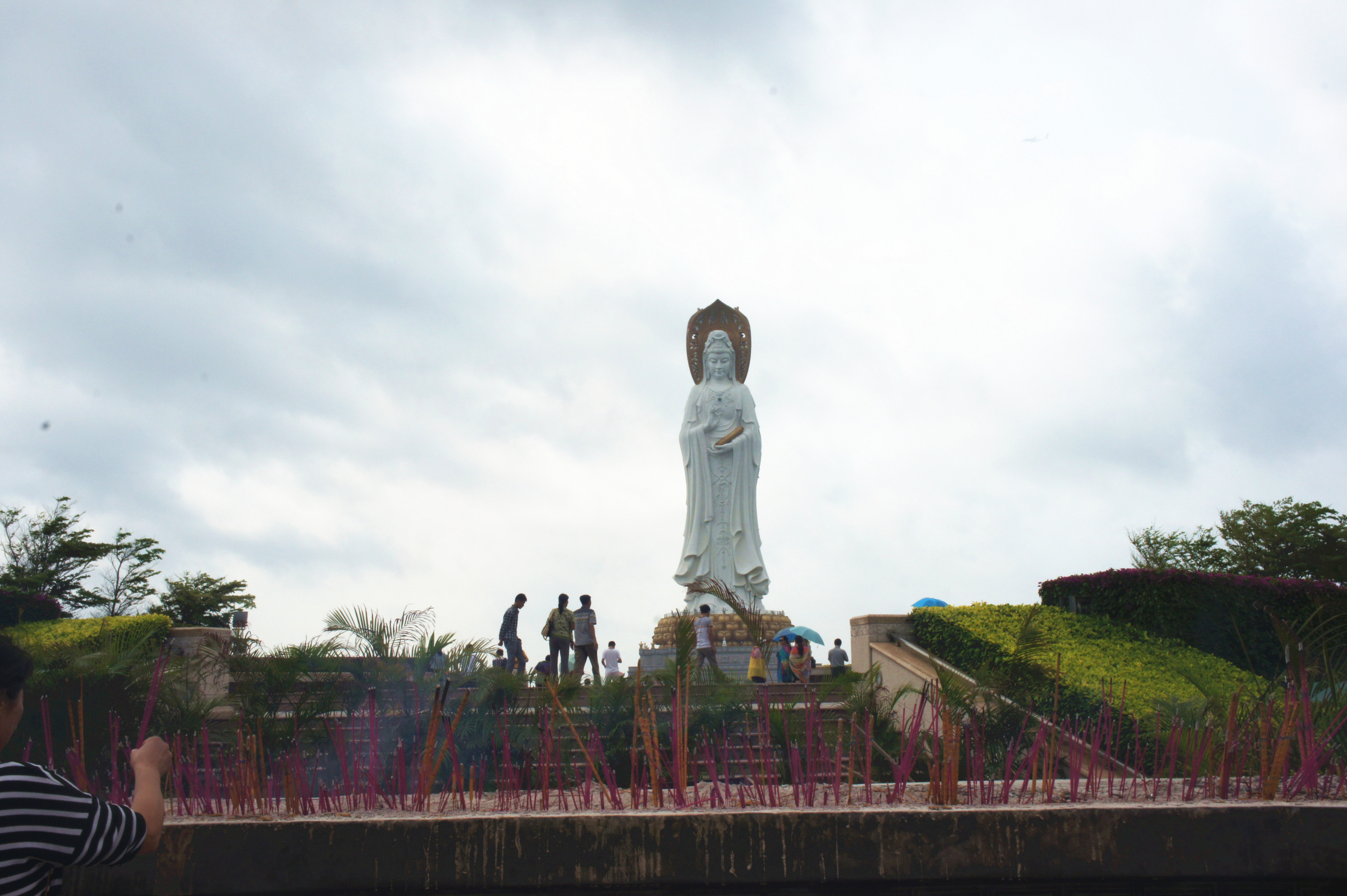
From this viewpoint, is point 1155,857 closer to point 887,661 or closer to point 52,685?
point 52,685

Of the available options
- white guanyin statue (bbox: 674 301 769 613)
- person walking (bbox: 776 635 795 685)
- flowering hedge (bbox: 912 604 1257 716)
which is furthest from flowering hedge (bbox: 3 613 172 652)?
white guanyin statue (bbox: 674 301 769 613)

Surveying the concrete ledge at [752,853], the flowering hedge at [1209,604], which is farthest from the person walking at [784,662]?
the concrete ledge at [752,853]

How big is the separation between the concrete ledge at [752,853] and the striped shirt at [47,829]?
0.85 metres

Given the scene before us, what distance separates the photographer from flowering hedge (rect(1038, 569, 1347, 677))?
1254 cm

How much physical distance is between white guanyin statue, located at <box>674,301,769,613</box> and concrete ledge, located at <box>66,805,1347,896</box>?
1671cm

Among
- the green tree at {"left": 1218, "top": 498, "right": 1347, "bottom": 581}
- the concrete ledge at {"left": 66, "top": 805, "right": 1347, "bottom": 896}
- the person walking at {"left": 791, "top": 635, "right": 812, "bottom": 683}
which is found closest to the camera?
the concrete ledge at {"left": 66, "top": 805, "right": 1347, "bottom": 896}

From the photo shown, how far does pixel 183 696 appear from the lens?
8953mm

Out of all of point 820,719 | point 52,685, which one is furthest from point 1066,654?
point 52,685

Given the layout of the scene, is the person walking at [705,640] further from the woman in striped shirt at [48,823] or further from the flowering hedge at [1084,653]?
the woman in striped shirt at [48,823]

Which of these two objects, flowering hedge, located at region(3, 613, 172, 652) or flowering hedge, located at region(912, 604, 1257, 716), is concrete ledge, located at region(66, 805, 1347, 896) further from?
flowering hedge, located at region(3, 613, 172, 652)

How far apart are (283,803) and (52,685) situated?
4.51 m

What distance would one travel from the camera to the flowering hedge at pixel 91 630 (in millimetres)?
11133

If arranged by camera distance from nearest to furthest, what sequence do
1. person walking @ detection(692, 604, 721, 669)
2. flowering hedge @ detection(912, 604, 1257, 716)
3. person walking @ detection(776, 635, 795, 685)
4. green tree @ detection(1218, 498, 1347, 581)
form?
1. flowering hedge @ detection(912, 604, 1257, 716)
2. person walking @ detection(692, 604, 721, 669)
3. person walking @ detection(776, 635, 795, 685)
4. green tree @ detection(1218, 498, 1347, 581)

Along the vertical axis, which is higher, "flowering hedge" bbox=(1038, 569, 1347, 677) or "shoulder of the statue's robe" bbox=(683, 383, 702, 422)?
"shoulder of the statue's robe" bbox=(683, 383, 702, 422)
